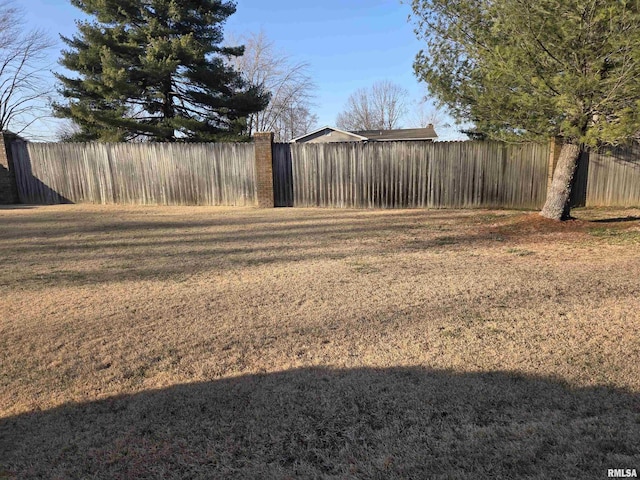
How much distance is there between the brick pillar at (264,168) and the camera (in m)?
12.3

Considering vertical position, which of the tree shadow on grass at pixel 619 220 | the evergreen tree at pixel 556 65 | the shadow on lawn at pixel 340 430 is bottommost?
the shadow on lawn at pixel 340 430

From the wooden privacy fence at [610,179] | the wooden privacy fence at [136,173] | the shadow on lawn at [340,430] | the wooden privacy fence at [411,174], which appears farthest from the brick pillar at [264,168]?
the shadow on lawn at [340,430]

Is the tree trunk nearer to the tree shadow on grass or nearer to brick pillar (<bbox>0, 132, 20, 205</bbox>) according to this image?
the tree shadow on grass

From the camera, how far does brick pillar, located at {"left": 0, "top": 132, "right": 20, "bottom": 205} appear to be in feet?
45.8

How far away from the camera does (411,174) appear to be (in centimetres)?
1193

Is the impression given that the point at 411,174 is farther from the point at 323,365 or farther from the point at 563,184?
the point at 323,365

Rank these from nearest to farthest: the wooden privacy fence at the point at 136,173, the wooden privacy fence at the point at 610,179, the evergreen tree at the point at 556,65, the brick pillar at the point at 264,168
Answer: the evergreen tree at the point at 556,65 < the wooden privacy fence at the point at 610,179 < the brick pillar at the point at 264,168 < the wooden privacy fence at the point at 136,173

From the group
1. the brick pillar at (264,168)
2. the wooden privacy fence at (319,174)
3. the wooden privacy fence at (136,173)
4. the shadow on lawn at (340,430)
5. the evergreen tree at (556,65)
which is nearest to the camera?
the shadow on lawn at (340,430)

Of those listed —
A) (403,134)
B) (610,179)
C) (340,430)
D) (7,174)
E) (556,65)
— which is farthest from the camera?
(403,134)

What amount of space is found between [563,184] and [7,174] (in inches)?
648

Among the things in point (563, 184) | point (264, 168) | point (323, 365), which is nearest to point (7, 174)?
point (264, 168)

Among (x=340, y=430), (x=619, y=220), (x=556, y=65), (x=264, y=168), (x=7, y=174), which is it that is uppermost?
(x=556, y=65)

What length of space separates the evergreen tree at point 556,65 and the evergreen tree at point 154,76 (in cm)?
1212

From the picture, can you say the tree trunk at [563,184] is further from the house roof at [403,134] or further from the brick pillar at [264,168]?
the house roof at [403,134]
